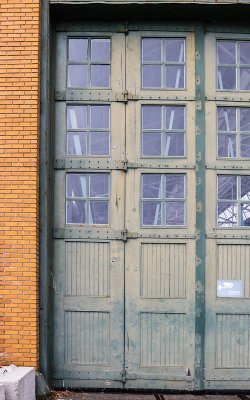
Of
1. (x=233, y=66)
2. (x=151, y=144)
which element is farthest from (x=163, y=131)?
(x=233, y=66)

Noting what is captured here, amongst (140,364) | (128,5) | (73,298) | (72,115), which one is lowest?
(140,364)

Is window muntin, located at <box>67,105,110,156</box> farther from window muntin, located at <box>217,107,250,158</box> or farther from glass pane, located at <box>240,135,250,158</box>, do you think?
glass pane, located at <box>240,135,250,158</box>

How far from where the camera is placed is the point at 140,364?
226 inches

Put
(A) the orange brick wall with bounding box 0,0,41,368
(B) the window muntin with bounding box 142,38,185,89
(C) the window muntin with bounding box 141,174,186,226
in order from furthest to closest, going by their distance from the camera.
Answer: (B) the window muntin with bounding box 142,38,185,89
(C) the window muntin with bounding box 141,174,186,226
(A) the orange brick wall with bounding box 0,0,41,368

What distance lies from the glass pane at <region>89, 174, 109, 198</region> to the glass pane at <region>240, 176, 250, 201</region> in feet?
5.69

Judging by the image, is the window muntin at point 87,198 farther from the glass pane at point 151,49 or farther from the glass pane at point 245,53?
the glass pane at point 245,53

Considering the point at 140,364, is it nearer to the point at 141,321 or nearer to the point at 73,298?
the point at 141,321

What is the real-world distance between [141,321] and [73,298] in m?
0.90

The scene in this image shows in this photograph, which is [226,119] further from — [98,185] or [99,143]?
[98,185]

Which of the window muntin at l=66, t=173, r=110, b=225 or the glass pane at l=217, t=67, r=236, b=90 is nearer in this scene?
the window muntin at l=66, t=173, r=110, b=225

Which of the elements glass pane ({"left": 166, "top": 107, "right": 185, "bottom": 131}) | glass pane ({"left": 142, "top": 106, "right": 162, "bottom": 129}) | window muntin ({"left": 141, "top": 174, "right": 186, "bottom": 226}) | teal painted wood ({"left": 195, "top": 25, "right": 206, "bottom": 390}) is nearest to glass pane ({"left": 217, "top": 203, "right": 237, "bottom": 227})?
teal painted wood ({"left": 195, "top": 25, "right": 206, "bottom": 390})

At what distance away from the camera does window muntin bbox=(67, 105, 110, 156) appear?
19.3 ft

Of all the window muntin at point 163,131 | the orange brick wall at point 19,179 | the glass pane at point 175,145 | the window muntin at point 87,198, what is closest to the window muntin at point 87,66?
the orange brick wall at point 19,179

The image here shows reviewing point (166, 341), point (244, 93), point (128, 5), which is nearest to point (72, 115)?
point (128, 5)
